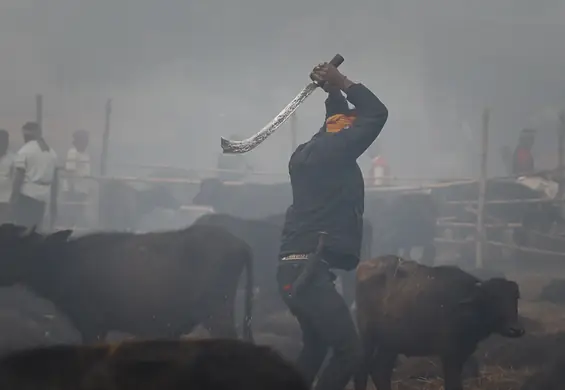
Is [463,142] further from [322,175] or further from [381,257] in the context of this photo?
[322,175]

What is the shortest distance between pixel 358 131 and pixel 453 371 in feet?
4.52

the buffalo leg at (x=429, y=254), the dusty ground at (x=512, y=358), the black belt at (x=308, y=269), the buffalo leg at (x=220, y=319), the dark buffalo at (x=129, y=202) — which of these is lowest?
the dusty ground at (x=512, y=358)

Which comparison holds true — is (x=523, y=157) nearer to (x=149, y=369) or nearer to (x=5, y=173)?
(x=5, y=173)

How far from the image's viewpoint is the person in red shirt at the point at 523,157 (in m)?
5.46

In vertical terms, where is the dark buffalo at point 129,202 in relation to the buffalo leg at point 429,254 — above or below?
above

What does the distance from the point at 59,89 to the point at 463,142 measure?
2.82 metres

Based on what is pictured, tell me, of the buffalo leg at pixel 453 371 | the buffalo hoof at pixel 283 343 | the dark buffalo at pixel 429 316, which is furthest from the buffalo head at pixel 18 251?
the buffalo leg at pixel 453 371

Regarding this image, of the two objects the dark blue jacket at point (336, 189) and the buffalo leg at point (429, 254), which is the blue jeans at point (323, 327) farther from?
the buffalo leg at point (429, 254)

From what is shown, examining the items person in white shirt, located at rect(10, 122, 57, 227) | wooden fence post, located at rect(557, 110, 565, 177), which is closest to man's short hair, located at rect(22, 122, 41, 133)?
person in white shirt, located at rect(10, 122, 57, 227)

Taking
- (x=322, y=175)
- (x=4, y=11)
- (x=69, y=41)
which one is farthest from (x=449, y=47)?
(x=4, y=11)

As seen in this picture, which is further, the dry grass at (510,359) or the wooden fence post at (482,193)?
the wooden fence post at (482,193)

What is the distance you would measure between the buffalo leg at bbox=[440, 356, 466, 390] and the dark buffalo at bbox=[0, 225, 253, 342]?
43.8 inches

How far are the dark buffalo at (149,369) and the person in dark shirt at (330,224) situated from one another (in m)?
1.07

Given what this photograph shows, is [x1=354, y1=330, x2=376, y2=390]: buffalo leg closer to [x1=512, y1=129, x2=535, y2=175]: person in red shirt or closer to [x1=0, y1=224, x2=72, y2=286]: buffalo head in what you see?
[x1=0, y1=224, x2=72, y2=286]: buffalo head
